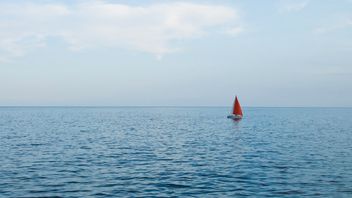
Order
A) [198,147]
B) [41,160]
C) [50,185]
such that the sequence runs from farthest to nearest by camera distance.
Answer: [198,147] < [41,160] < [50,185]

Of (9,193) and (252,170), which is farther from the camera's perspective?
(252,170)

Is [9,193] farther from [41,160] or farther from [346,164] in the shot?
[346,164]

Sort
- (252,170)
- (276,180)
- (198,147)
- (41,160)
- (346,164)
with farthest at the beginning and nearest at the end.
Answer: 1. (198,147)
2. (41,160)
3. (346,164)
4. (252,170)
5. (276,180)

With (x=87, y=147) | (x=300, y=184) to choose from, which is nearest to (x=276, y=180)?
(x=300, y=184)

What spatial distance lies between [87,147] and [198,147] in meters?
15.6

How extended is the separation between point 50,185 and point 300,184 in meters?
18.7

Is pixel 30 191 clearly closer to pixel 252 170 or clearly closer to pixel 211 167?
pixel 211 167

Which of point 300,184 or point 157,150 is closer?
point 300,184

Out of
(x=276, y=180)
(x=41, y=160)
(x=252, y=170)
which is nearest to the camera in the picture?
(x=276, y=180)

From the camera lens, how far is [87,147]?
5128 cm

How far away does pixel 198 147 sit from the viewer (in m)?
52.3

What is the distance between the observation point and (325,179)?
2928 centimetres

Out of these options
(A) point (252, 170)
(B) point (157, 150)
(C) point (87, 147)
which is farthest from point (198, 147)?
(A) point (252, 170)

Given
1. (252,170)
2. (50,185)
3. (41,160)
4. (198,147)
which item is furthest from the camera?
(198,147)
